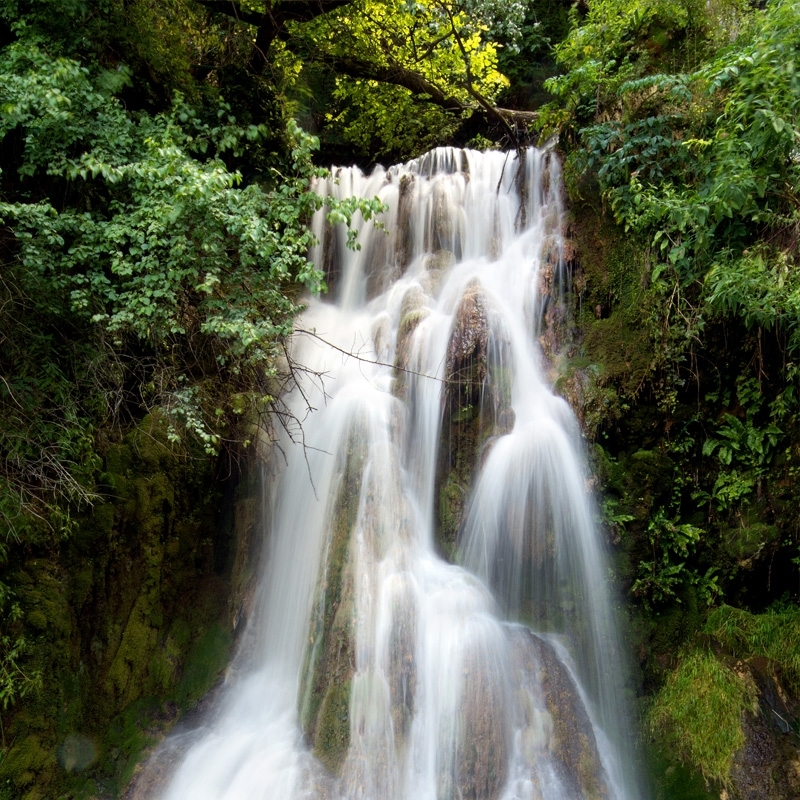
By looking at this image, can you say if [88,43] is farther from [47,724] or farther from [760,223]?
[760,223]

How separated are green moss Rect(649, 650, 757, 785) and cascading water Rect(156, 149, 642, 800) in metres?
0.38

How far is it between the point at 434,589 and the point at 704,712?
2.28 metres

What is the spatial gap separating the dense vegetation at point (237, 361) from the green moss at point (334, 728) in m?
1.32

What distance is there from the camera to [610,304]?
6.09 metres

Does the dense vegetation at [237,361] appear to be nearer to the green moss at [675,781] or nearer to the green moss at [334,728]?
the green moss at [675,781]

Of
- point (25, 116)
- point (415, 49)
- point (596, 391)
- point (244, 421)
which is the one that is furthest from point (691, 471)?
point (415, 49)

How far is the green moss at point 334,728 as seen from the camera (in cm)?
448

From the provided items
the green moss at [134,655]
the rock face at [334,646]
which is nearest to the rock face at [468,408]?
the rock face at [334,646]

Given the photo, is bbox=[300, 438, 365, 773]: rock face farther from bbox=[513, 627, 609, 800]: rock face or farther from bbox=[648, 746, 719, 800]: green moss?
bbox=[648, 746, 719, 800]: green moss

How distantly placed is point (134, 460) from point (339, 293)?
12.7 ft

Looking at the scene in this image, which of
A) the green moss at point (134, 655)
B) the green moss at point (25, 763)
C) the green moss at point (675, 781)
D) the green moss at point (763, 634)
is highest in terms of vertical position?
the green moss at point (763, 634)

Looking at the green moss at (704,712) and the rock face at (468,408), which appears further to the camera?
the rock face at (468,408)

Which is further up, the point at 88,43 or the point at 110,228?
the point at 88,43

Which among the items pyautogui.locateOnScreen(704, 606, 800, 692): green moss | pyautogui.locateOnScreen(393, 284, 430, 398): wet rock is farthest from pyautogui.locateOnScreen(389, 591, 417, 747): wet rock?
pyautogui.locateOnScreen(704, 606, 800, 692): green moss
